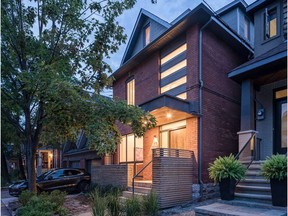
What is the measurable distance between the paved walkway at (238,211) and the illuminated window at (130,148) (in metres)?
7.62

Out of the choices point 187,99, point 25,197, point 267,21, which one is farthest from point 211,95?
point 25,197

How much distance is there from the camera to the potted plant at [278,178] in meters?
5.95

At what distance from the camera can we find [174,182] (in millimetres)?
9414

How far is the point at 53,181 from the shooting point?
585 inches

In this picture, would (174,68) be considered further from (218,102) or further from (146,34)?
(146,34)

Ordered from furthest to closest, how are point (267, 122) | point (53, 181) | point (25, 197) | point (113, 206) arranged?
point (53, 181), point (267, 122), point (25, 197), point (113, 206)

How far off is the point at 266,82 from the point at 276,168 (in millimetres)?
5148

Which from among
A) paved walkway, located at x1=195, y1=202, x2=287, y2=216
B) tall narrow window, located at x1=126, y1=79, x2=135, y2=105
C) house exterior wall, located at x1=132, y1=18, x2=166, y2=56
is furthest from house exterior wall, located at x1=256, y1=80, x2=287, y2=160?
tall narrow window, located at x1=126, y1=79, x2=135, y2=105

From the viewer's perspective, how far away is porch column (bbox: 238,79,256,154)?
9.03 meters

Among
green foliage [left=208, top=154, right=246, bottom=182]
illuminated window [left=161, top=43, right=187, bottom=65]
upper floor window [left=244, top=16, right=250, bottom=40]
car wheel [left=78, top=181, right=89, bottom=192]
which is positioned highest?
upper floor window [left=244, top=16, right=250, bottom=40]

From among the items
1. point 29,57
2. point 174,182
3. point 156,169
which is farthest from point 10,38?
point 174,182

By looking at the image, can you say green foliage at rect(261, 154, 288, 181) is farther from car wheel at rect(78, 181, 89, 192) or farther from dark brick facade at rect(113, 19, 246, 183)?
car wheel at rect(78, 181, 89, 192)

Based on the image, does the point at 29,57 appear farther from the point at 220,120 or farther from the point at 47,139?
the point at 220,120

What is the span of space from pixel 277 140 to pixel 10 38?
9.56 metres
